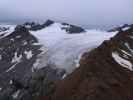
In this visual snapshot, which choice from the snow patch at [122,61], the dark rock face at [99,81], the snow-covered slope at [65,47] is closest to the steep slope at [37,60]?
the snow-covered slope at [65,47]

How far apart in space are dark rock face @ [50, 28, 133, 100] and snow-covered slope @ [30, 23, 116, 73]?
15.4m

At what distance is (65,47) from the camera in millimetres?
128375

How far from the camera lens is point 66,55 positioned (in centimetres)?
11744

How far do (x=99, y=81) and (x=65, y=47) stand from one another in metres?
54.3

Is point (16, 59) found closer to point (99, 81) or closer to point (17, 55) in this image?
point (17, 55)

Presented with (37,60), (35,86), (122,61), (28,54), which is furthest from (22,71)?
(122,61)

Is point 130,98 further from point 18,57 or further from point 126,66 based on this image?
point 18,57

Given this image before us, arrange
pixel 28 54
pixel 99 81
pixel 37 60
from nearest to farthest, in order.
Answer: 1. pixel 99 81
2. pixel 37 60
3. pixel 28 54

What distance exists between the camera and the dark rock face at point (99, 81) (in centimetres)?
7278

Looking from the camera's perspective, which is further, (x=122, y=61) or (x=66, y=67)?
(x=66, y=67)

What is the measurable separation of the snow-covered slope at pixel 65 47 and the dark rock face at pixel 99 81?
1536cm

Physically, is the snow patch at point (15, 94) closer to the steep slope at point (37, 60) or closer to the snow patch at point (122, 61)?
the steep slope at point (37, 60)

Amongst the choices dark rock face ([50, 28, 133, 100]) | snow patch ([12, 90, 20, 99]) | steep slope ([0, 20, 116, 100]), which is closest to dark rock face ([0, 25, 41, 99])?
steep slope ([0, 20, 116, 100])

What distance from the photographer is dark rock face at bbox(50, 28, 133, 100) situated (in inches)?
2865
